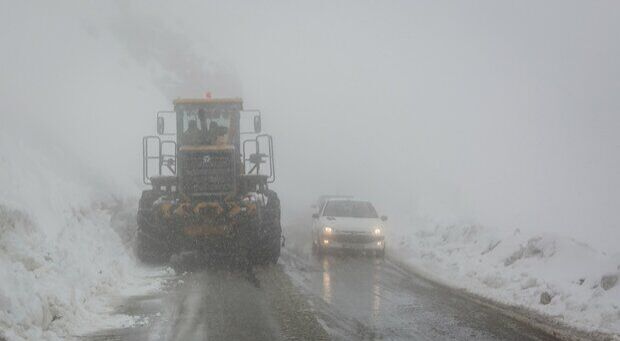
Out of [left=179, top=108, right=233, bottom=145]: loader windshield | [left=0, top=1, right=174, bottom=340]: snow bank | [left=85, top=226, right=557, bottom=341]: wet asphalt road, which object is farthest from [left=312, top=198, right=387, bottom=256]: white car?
[left=0, top=1, right=174, bottom=340]: snow bank

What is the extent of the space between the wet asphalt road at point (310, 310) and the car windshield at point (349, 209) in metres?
4.81

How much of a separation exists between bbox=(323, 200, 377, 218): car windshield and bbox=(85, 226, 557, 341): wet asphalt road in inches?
189

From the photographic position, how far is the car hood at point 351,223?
16516 mm

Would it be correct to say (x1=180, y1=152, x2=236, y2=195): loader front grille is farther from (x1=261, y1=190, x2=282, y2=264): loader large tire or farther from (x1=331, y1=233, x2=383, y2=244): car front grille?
(x1=331, y1=233, x2=383, y2=244): car front grille

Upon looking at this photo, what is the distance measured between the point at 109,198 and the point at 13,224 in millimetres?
10009

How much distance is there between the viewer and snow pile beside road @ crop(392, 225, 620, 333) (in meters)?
9.05

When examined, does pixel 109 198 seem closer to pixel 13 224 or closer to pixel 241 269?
pixel 241 269

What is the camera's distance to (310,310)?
8898mm

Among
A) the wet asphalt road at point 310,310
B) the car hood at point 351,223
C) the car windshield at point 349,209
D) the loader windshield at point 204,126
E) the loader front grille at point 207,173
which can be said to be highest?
the loader windshield at point 204,126

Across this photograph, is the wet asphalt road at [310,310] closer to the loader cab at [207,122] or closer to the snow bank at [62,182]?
the snow bank at [62,182]

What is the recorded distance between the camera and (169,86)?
67.0m

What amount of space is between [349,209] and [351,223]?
4.96 ft

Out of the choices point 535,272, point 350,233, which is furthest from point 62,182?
point 535,272

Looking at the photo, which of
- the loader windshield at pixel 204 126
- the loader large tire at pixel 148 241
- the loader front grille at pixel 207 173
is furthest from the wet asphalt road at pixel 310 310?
the loader windshield at pixel 204 126
